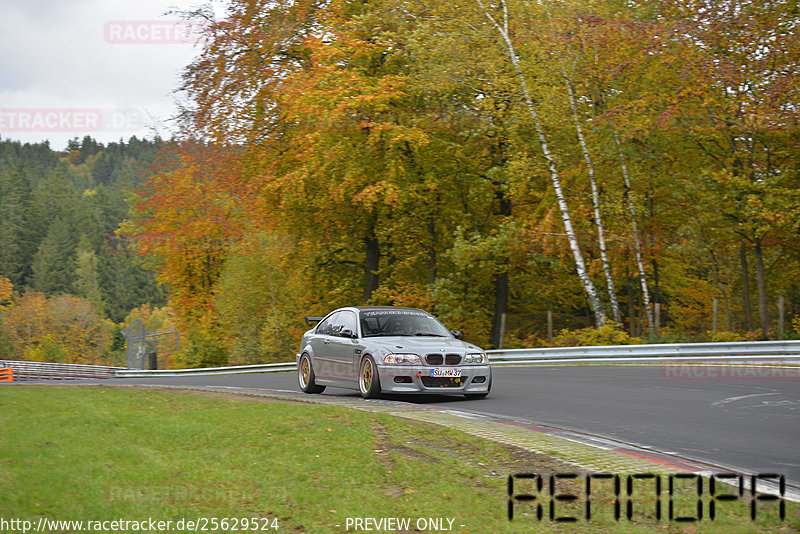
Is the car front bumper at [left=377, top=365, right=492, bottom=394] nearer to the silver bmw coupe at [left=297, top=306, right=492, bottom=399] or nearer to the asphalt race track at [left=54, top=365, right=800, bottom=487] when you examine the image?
the silver bmw coupe at [left=297, top=306, right=492, bottom=399]

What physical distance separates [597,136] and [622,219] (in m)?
3.06

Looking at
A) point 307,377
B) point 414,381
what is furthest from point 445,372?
point 307,377

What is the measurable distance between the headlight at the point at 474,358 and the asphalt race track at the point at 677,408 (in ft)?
2.10

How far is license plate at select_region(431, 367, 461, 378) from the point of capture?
13852 mm

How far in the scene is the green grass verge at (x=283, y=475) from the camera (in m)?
6.25

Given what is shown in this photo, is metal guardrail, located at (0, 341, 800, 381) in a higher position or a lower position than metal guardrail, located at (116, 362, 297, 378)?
higher

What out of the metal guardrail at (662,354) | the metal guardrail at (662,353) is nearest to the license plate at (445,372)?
the metal guardrail at (662,354)

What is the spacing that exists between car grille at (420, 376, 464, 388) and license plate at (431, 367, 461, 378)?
Answer: 0.16 feet

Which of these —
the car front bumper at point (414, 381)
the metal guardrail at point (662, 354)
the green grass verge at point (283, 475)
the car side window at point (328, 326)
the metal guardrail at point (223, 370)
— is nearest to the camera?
the green grass verge at point (283, 475)

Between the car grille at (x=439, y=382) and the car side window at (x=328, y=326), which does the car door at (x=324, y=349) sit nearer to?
the car side window at (x=328, y=326)

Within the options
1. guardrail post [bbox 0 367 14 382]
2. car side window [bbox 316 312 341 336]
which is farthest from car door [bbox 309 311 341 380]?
guardrail post [bbox 0 367 14 382]

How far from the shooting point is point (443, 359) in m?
14.0

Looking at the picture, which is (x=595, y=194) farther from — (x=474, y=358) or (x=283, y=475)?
(x=283, y=475)

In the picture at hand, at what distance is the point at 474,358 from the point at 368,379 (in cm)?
176
